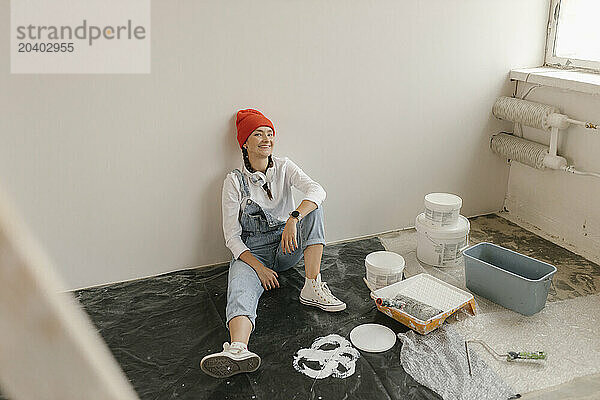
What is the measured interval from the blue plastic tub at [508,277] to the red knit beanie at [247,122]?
97 centimetres

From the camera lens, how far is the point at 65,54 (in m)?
2.11

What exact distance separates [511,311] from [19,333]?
7.01 feet

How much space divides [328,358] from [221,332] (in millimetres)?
414

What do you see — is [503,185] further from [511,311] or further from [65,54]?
[65,54]

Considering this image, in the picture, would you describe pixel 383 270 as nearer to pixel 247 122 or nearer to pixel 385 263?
pixel 385 263

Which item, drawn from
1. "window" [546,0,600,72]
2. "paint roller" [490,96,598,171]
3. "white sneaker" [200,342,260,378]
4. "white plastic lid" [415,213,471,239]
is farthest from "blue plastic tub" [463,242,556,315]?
"window" [546,0,600,72]

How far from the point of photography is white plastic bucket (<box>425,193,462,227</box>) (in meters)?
2.47

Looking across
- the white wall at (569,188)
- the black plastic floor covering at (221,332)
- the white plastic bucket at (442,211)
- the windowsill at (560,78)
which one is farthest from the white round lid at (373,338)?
the windowsill at (560,78)

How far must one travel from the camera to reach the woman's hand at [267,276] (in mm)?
2219

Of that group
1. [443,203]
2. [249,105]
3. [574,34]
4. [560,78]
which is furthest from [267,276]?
[574,34]

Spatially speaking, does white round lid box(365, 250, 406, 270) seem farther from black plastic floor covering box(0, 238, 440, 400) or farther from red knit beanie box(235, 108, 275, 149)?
red knit beanie box(235, 108, 275, 149)

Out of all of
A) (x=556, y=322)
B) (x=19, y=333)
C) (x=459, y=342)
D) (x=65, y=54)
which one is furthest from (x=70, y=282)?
(x=19, y=333)

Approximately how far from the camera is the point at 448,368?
6.07 ft

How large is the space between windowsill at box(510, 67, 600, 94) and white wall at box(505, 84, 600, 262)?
54 millimetres
